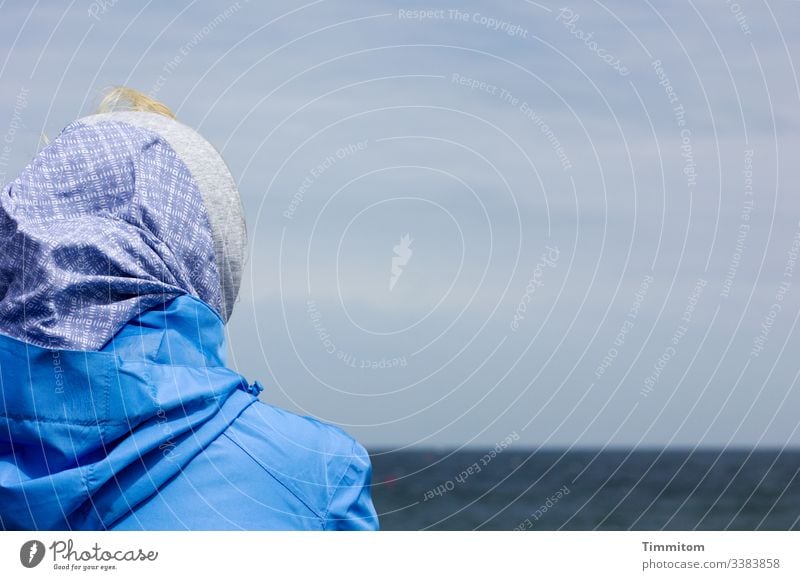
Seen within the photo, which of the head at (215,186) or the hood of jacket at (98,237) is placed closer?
the hood of jacket at (98,237)

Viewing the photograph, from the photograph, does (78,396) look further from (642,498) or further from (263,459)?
(642,498)

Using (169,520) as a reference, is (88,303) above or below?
above

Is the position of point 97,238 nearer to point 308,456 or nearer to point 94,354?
point 94,354

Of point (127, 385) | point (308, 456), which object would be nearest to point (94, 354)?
point (127, 385)

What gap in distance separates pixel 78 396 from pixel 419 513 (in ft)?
109

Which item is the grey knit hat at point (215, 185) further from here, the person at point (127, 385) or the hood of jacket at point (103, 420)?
the hood of jacket at point (103, 420)

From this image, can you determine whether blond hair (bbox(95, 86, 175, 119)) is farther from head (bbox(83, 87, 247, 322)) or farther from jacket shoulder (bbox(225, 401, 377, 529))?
jacket shoulder (bbox(225, 401, 377, 529))

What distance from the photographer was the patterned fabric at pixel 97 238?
1833 mm


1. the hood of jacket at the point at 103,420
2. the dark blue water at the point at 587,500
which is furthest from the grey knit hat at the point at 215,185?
the dark blue water at the point at 587,500
